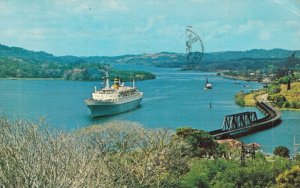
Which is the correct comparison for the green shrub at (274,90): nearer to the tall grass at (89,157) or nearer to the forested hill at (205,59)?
the forested hill at (205,59)

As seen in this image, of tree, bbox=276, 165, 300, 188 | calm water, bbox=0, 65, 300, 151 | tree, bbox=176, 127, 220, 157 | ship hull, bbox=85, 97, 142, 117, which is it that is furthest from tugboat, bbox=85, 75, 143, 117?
tree, bbox=276, 165, 300, 188

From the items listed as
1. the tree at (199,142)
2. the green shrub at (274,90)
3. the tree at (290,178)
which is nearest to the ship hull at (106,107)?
the green shrub at (274,90)

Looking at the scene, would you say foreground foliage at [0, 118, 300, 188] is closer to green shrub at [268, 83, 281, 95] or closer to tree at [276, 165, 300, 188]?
tree at [276, 165, 300, 188]

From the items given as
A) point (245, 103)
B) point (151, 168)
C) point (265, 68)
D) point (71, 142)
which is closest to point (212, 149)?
point (151, 168)

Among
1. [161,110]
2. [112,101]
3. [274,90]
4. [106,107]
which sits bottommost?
[161,110]

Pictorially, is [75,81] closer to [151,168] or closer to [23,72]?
[23,72]

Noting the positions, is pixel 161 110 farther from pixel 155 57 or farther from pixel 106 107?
pixel 155 57

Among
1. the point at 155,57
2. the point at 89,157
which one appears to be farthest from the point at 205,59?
the point at 89,157
